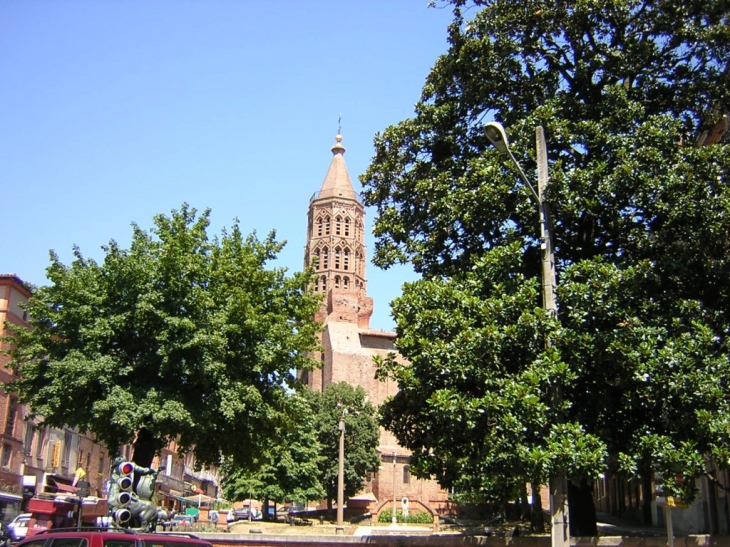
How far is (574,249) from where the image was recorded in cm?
1405

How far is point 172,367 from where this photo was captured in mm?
18547

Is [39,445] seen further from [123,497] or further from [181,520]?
[123,497]

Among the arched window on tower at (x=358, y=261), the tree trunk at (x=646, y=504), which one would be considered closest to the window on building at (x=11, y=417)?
the tree trunk at (x=646, y=504)

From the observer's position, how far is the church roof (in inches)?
3836

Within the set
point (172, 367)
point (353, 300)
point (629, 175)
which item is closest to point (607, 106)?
point (629, 175)

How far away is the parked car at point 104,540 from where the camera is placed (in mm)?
8289

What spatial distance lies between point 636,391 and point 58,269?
15.6m

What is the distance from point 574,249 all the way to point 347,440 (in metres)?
41.7

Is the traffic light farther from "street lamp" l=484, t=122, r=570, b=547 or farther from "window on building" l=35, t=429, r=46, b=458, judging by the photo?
"window on building" l=35, t=429, r=46, b=458

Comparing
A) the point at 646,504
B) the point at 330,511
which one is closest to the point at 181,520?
the point at 646,504

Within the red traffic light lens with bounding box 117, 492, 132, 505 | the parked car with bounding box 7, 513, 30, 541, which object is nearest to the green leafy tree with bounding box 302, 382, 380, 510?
the parked car with bounding box 7, 513, 30, 541

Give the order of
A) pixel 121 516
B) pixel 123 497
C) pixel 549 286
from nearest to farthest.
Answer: pixel 121 516 < pixel 123 497 < pixel 549 286

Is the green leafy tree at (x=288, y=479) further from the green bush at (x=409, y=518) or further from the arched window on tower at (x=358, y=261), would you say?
the arched window on tower at (x=358, y=261)

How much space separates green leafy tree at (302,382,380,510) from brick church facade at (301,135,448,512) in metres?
3.61
